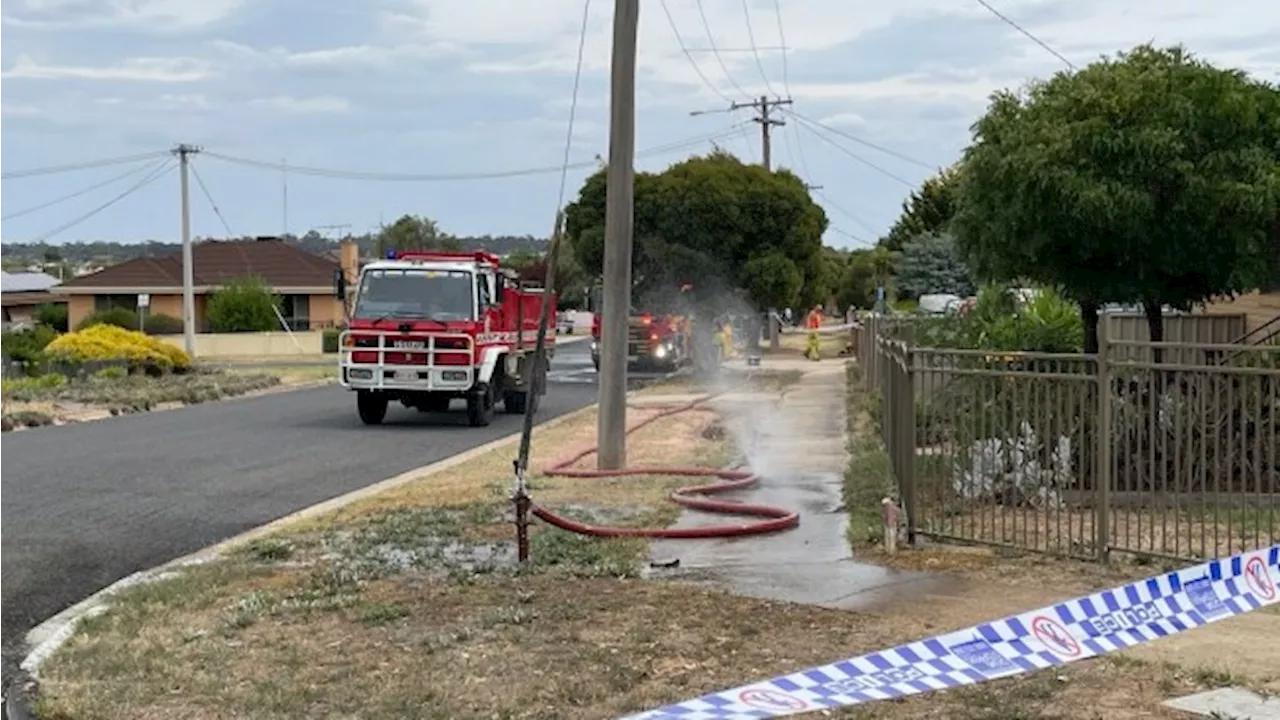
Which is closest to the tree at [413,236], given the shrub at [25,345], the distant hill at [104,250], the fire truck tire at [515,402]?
the distant hill at [104,250]

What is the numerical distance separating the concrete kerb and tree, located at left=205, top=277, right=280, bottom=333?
52.1 m

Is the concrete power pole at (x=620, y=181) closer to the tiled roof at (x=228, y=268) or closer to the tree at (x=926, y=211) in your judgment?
the tree at (x=926, y=211)

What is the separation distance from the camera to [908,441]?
34.0 ft

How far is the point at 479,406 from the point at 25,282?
3490 inches

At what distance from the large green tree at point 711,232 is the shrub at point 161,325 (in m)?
27.8

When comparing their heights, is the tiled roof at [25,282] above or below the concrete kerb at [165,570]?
above

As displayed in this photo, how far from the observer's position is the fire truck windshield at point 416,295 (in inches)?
887

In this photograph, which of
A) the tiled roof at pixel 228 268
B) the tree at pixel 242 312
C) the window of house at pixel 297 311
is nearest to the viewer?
the tree at pixel 242 312

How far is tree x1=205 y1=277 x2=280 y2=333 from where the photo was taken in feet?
222

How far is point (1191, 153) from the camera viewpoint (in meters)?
12.4

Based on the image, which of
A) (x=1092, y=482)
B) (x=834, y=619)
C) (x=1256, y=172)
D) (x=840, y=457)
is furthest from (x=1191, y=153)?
(x=834, y=619)

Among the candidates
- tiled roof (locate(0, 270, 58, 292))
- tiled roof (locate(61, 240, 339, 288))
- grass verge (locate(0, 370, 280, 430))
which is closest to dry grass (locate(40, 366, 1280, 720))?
grass verge (locate(0, 370, 280, 430))

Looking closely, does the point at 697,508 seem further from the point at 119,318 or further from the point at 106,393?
the point at 119,318

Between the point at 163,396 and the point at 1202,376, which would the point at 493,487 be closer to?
the point at 1202,376
